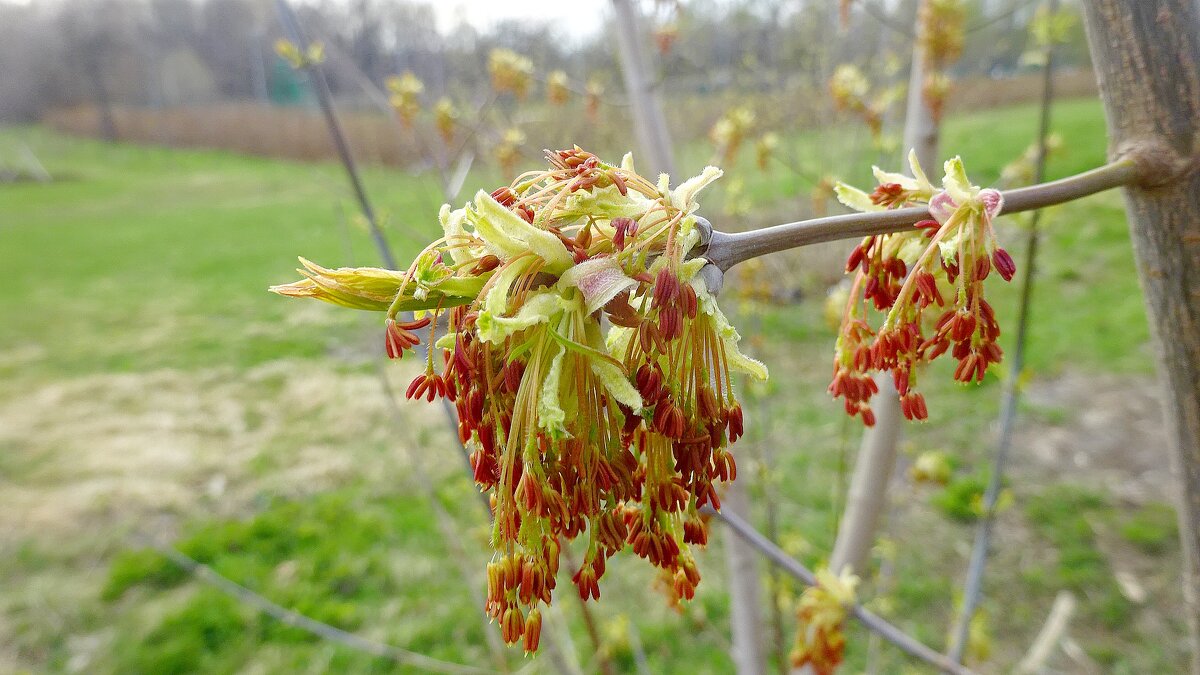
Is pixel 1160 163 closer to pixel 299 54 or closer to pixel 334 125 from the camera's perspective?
pixel 334 125

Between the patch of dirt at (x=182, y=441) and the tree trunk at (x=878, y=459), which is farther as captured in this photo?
the patch of dirt at (x=182, y=441)

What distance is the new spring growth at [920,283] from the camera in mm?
722

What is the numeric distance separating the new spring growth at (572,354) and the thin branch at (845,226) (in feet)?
0.13

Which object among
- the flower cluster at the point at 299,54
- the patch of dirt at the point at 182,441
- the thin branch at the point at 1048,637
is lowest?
the patch of dirt at the point at 182,441

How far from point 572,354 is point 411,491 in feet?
16.1

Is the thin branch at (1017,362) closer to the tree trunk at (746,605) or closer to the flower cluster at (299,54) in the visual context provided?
the tree trunk at (746,605)

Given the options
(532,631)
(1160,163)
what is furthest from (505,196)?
(1160,163)

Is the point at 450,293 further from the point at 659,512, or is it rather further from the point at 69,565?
the point at 69,565

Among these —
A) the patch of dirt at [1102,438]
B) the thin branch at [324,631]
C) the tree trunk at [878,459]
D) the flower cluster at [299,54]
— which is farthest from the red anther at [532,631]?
the patch of dirt at [1102,438]

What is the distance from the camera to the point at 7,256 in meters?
14.0

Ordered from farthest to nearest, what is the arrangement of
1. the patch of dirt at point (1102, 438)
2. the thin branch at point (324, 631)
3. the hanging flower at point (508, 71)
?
the patch of dirt at point (1102, 438) → the hanging flower at point (508, 71) → the thin branch at point (324, 631)

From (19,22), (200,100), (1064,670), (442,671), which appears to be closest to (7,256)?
(442,671)

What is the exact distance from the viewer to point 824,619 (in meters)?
1.63

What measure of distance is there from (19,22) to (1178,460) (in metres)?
54.4
